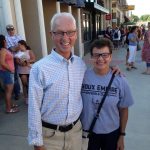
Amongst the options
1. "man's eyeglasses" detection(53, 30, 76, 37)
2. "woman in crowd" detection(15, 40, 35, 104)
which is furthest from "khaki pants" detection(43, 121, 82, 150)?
"woman in crowd" detection(15, 40, 35, 104)

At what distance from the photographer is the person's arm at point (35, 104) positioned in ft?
6.75

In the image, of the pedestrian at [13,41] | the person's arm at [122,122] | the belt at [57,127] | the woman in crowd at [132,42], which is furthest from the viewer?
the woman in crowd at [132,42]

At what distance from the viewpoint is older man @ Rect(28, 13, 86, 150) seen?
2076 millimetres

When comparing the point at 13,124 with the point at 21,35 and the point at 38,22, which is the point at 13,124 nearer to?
the point at 21,35

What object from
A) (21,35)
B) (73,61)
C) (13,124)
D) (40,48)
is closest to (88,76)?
(73,61)

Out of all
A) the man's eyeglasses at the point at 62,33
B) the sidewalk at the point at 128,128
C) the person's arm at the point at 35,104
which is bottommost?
the sidewalk at the point at 128,128

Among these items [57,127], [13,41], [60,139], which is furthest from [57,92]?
[13,41]

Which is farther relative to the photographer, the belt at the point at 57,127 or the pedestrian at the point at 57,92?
the belt at the point at 57,127

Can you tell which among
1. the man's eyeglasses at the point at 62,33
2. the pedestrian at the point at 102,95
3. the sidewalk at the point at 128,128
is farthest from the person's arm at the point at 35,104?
the sidewalk at the point at 128,128

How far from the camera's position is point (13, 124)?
5.04 meters

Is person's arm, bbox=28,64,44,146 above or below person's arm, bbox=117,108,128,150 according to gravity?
above

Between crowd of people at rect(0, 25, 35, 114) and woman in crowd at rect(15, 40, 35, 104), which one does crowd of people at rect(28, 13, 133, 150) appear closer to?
crowd of people at rect(0, 25, 35, 114)

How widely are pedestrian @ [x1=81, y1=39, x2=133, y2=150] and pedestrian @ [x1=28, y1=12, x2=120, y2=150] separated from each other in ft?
0.50

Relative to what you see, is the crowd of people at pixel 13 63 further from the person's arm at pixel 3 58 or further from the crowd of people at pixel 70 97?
the crowd of people at pixel 70 97
